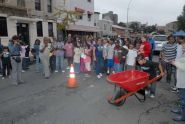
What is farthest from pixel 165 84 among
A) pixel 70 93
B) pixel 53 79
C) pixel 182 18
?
pixel 182 18

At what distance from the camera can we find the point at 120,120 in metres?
5.80

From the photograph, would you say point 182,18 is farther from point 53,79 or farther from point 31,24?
point 53,79

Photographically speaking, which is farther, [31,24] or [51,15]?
[51,15]

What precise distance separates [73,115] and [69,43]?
748 centimetres

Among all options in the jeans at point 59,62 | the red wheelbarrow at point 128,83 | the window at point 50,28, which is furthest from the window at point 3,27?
the red wheelbarrow at point 128,83

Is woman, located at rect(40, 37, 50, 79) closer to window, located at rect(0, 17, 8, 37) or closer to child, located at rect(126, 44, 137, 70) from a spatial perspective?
child, located at rect(126, 44, 137, 70)

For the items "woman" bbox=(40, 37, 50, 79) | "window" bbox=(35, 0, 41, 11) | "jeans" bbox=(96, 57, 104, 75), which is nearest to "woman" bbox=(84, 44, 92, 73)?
"jeans" bbox=(96, 57, 104, 75)

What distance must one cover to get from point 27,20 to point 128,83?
20.2m

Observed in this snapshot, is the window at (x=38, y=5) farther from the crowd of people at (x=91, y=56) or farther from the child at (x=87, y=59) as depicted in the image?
the child at (x=87, y=59)

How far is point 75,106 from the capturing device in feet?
22.6

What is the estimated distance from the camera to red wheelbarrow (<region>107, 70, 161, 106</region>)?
21.1 ft

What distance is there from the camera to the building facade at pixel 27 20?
73.7 feet

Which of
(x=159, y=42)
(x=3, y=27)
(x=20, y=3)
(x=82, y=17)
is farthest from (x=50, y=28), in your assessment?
(x=159, y=42)

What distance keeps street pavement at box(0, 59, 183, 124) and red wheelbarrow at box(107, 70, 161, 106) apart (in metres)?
0.23
